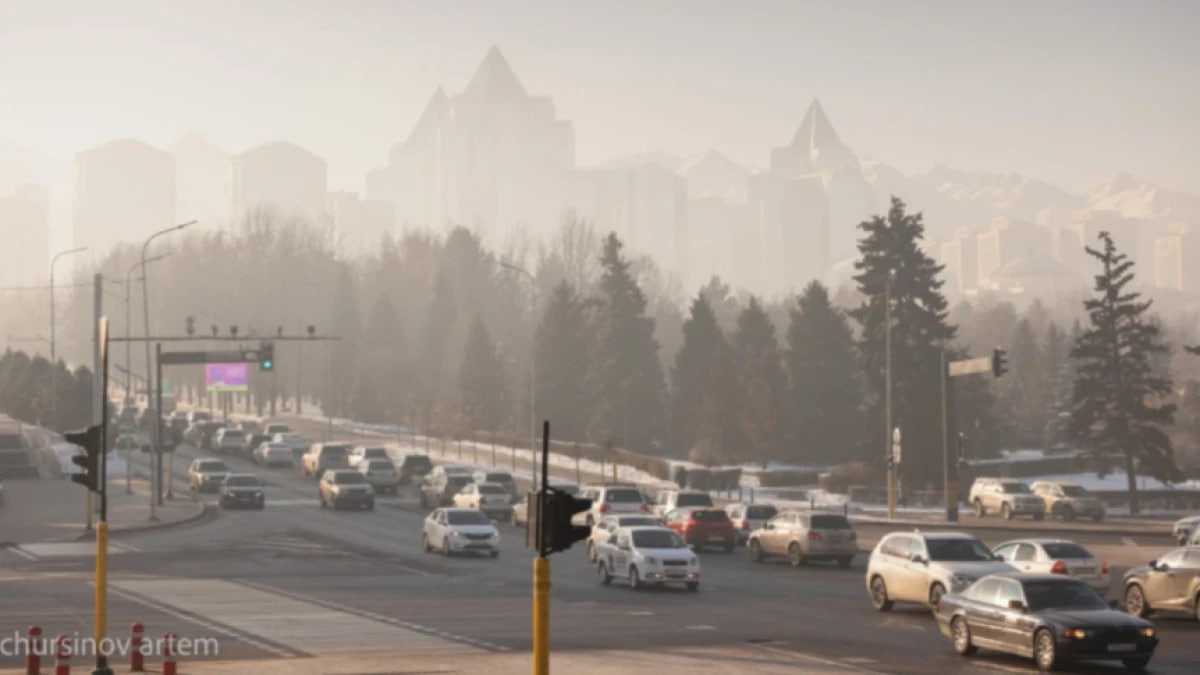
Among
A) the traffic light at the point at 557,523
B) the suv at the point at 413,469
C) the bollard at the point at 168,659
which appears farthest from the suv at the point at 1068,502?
the traffic light at the point at 557,523

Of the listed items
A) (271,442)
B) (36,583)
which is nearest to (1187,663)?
(36,583)

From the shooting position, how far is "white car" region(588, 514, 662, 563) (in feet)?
163

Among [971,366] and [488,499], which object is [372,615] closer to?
[971,366]

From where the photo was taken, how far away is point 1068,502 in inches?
2822

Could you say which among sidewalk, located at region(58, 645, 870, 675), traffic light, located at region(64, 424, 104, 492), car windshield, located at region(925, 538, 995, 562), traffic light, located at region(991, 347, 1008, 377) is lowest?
sidewalk, located at region(58, 645, 870, 675)

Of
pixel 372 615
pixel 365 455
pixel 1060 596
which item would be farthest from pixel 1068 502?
pixel 1060 596

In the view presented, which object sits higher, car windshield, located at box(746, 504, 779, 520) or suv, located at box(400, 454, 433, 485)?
suv, located at box(400, 454, 433, 485)

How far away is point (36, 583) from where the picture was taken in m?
43.1

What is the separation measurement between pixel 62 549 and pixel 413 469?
41774mm

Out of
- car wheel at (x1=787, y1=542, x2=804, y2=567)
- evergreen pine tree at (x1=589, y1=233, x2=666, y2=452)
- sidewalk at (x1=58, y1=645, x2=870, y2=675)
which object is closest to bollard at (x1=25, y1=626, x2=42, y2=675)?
sidewalk at (x1=58, y1=645, x2=870, y2=675)

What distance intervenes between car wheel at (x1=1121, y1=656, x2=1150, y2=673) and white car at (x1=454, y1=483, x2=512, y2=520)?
47274 mm

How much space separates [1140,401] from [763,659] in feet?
209

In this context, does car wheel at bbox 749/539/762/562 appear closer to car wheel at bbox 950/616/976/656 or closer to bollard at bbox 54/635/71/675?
car wheel at bbox 950/616/976/656

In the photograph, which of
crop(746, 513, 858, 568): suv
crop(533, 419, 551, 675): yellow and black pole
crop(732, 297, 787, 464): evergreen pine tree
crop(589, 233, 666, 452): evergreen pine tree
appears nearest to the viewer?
crop(533, 419, 551, 675): yellow and black pole
